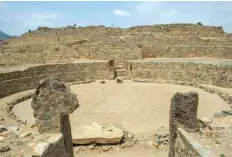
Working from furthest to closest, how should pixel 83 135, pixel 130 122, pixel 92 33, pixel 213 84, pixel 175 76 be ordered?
1. pixel 92 33
2. pixel 175 76
3. pixel 213 84
4. pixel 130 122
5. pixel 83 135

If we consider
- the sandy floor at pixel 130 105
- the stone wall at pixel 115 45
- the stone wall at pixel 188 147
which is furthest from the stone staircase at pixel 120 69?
the stone wall at pixel 188 147

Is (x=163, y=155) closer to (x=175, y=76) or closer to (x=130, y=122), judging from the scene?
(x=130, y=122)

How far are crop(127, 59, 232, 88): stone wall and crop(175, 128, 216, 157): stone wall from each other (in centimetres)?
1191

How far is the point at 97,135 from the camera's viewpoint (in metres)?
9.98

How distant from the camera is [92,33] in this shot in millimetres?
29469

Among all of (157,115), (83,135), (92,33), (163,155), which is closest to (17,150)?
(83,135)

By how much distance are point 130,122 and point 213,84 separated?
8517 mm

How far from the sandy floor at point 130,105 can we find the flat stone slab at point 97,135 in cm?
119

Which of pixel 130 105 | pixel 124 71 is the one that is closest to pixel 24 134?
pixel 130 105

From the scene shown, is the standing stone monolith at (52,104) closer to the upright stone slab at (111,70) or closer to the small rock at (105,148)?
the small rock at (105,148)

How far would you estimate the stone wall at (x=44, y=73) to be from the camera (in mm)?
18172

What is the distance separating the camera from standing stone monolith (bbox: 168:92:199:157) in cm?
721

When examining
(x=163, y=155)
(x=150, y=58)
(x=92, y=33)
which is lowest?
(x=163, y=155)

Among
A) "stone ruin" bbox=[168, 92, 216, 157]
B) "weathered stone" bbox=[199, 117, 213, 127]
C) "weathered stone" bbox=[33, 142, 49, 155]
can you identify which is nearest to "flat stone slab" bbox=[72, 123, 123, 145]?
"stone ruin" bbox=[168, 92, 216, 157]
